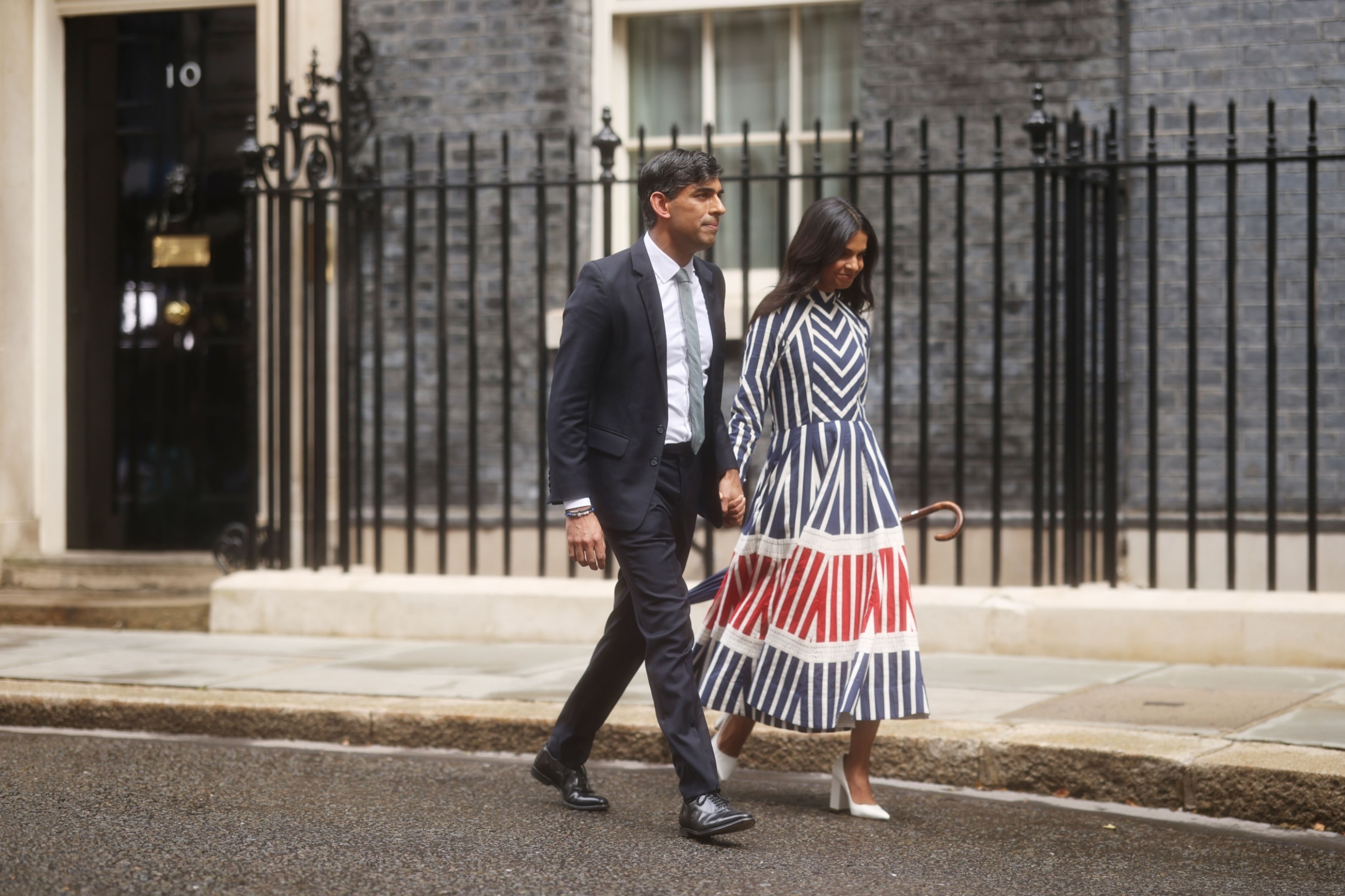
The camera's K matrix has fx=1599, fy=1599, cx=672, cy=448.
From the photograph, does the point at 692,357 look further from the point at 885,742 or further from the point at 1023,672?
the point at 1023,672

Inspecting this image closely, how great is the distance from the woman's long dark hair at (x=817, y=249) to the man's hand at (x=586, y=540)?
2.61 feet

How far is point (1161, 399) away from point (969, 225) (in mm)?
1311

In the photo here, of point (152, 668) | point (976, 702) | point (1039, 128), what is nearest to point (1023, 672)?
point (976, 702)

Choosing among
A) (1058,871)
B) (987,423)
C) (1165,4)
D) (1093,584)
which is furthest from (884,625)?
(1165,4)

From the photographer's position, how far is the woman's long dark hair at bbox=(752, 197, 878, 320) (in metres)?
4.39

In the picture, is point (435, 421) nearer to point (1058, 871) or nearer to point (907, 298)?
point (907, 298)

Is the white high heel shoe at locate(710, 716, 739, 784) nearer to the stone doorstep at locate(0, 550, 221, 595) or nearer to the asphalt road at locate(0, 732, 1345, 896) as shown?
the asphalt road at locate(0, 732, 1345, 896)

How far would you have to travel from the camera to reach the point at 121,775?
4.92 meters

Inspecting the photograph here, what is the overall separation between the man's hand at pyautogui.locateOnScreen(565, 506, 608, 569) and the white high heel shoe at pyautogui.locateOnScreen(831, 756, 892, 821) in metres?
0.93

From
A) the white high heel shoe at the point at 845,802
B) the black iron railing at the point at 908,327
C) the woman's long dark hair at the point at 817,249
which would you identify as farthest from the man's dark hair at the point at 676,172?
the black iron railing at the point at 908,327

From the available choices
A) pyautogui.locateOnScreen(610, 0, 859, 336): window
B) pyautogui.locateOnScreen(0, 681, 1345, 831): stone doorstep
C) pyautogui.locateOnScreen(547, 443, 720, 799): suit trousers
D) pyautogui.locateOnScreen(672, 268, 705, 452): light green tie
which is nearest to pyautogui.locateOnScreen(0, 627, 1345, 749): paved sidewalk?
pyautogui.locateOnScreen(0, 681, 1345, 831): stone doorstep

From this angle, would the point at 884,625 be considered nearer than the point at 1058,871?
No

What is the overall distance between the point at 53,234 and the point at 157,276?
0.63 meters

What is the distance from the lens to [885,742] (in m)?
5.07
